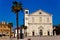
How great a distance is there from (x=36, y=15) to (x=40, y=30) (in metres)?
5.67

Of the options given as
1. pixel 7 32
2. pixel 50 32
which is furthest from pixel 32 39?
pixel 50 32

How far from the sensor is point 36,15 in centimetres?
9931

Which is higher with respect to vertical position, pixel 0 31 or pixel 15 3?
pixel 15 3

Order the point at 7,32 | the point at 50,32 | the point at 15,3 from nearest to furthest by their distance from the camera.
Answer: the point at 15,3, the point at 7,32, the point at 50,32

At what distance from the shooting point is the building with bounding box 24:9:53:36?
9868 cm

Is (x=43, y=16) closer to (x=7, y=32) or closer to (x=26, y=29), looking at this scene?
(x=26, y=29)

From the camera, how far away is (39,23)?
99.7 meters

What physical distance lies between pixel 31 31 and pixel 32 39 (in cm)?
3850

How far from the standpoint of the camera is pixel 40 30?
98.6m

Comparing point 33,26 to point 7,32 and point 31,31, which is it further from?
point 7,32

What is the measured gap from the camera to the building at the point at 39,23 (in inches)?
3885

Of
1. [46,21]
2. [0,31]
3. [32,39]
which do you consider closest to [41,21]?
[46,21]

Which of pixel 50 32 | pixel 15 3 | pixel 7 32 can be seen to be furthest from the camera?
pixel 50 32

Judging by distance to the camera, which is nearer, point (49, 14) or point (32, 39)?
point (32, 39)
